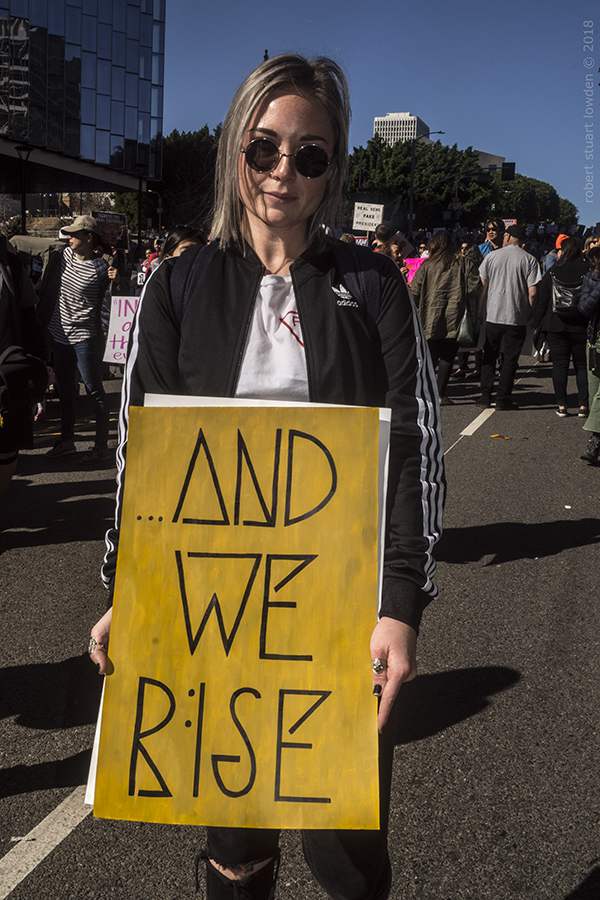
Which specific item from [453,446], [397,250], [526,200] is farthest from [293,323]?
[526,200]

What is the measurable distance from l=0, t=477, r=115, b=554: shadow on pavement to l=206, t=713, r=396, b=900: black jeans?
414 cm

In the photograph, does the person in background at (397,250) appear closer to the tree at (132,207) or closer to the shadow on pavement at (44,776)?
the shadow on pavement at (44,776)

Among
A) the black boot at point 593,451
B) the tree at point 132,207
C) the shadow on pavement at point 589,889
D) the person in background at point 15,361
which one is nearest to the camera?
the shadow on pavement at point 589,889

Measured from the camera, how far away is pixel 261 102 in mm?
1781

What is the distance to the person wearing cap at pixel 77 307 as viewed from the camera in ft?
25.8

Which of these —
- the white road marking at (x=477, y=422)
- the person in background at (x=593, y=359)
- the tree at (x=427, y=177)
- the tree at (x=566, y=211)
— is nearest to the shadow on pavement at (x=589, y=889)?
the person in background at (x=593, y=359)

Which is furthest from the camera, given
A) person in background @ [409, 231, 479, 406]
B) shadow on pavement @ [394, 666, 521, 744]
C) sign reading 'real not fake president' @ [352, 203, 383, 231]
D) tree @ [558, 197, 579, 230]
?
tree @ [558, 197, 579, 230]

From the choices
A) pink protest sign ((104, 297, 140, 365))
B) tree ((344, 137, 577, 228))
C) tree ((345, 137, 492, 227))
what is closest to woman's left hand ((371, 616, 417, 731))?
pink protest sign ((104, 297, 140, 365))

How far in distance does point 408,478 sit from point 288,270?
479 millimetres

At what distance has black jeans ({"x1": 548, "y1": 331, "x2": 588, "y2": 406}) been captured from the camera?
10.2m

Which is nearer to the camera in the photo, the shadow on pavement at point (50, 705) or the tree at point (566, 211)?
the shadow on pavement at point (50, 705)

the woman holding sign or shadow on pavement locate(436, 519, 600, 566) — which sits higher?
the woman holding sign

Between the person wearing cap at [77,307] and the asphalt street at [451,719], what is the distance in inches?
61.4

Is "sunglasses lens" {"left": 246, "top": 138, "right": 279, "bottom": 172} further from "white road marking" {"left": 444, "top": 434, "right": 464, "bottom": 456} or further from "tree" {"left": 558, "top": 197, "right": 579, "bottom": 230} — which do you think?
"tree" {"left": 558, "top": 197, "right": 579, "bottom": 230}
